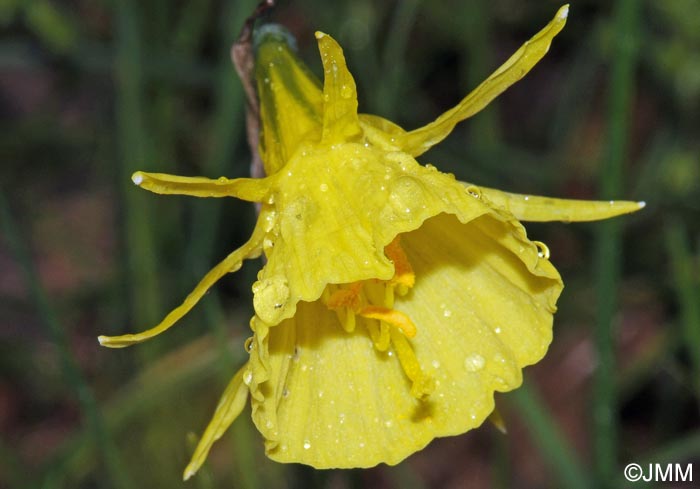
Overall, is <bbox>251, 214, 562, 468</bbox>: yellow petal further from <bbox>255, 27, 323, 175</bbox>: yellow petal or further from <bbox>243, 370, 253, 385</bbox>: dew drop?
<bbox>255, 27, 323, 175</bbox>: yellow petal

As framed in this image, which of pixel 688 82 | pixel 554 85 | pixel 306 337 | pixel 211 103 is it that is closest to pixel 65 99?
pixel 211 103

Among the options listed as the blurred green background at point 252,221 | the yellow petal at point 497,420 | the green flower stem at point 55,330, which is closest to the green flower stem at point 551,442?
the blurred green background at point 252,221

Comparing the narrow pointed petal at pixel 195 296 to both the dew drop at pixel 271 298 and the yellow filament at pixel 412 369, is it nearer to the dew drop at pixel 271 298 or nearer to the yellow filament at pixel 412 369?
the dew drop at pixel 271 298

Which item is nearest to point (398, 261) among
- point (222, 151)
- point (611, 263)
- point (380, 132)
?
point (380, 132)

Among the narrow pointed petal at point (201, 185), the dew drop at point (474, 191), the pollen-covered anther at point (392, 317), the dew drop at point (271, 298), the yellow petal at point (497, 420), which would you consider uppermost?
the dew drop at point (474, 191)

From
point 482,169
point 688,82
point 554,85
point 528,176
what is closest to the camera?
point 482,169

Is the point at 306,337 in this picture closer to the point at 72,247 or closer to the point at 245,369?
the point at 245,369

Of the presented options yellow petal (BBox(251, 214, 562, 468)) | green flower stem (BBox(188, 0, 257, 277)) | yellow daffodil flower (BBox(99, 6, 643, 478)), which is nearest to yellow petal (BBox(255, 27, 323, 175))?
A: yellow daffodil flower (BBox(99, 6, 643, 478))
